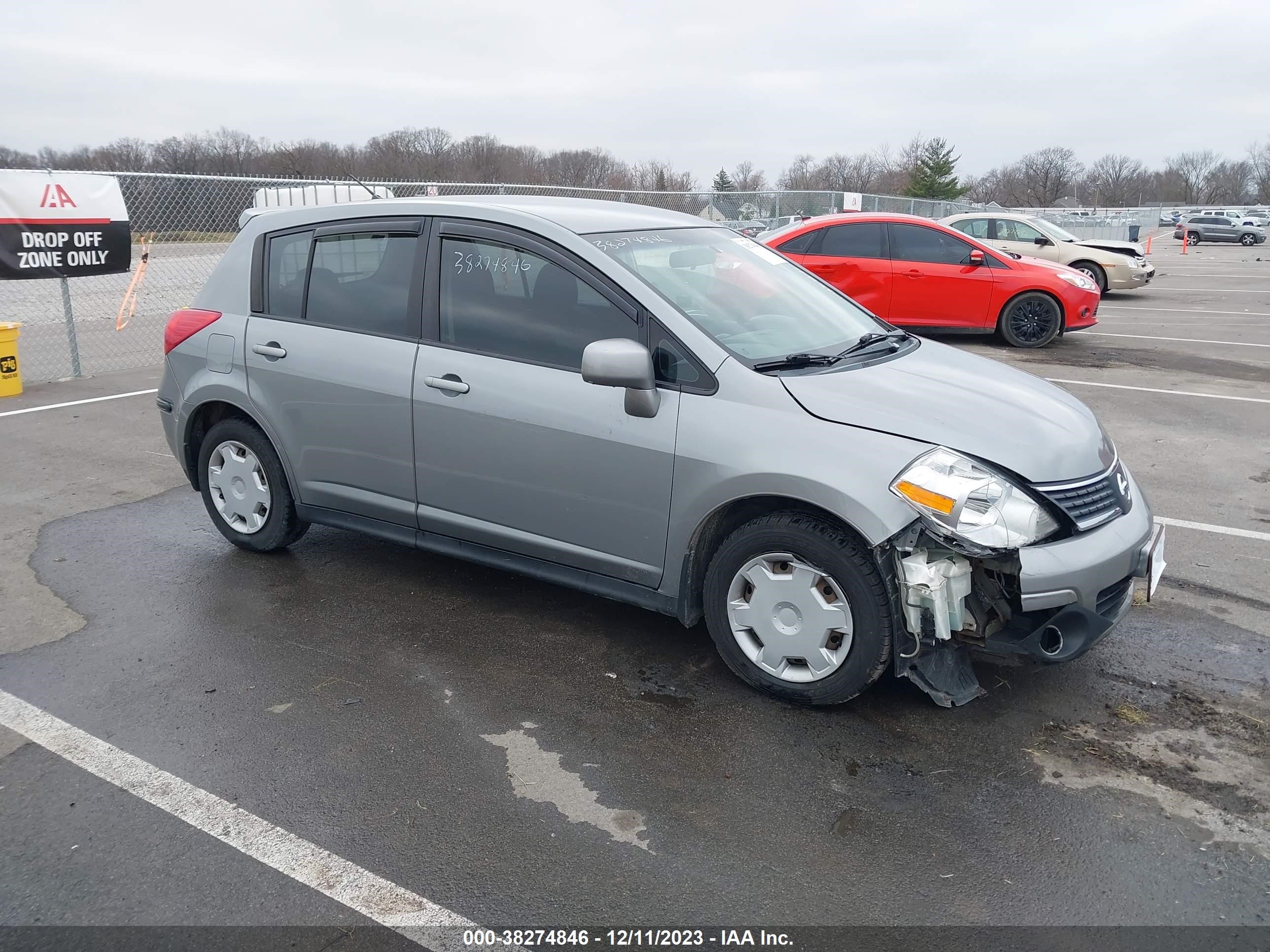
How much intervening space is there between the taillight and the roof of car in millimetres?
628

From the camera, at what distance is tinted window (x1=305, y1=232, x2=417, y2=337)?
455 centimetres

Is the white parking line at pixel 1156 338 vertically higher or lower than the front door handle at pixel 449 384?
lower

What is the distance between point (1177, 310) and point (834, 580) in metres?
16.5

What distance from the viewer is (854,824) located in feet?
10.1

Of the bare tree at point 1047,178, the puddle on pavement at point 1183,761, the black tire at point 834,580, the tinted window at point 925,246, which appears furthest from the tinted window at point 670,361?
the bare tree at point 1047,178

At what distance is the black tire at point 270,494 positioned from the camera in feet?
16.7

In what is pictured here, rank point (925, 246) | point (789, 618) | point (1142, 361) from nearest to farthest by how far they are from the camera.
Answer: point (789, 618) < point (1142, 361) < point (925, 246)

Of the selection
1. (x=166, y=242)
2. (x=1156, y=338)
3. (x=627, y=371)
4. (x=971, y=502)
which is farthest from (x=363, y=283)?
(x=166, y=242)

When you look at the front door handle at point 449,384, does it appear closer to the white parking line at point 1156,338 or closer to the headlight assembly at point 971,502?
the headlight assembly at point 971,502

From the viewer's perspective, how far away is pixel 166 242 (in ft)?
50.0

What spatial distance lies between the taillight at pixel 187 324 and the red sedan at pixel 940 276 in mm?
8384

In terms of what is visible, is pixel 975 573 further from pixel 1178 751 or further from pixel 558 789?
pixel 558 789

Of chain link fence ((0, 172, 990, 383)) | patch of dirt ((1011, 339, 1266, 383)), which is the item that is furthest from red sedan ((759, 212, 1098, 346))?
chain link fence ((0, 172, 990, 383))

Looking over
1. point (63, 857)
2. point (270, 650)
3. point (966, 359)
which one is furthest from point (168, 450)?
point (966, 359)
